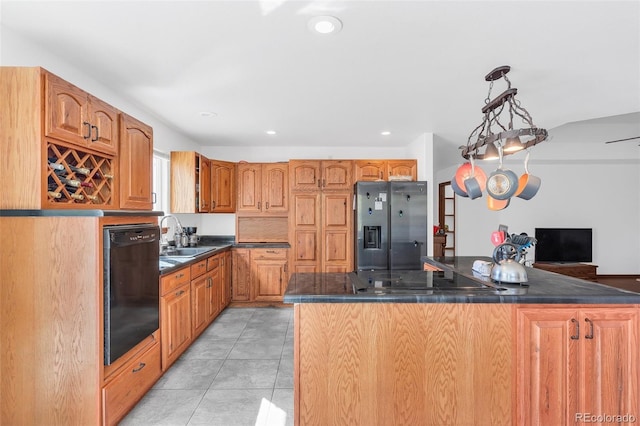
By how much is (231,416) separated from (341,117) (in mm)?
2951

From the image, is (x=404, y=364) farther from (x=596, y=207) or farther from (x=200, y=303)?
(x=596, y=207)

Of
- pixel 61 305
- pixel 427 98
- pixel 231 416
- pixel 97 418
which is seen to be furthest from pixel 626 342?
pixel 61 305

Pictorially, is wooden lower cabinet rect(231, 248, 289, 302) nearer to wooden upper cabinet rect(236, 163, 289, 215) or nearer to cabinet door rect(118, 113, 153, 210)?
wooden upper cabinet rect(236, 163, 289, 215)

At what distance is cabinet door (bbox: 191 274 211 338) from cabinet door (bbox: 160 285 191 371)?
105 millimetres

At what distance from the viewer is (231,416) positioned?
199 cm

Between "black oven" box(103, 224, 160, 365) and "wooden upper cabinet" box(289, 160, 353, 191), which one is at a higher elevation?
"wooden upper cabinet" box(289, 160, 353, 191)

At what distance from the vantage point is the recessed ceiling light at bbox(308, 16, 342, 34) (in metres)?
1.58

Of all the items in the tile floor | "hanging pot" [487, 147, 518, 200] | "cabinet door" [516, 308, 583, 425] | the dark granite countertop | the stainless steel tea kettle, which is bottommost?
the tile floor

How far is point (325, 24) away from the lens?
1.62 meters

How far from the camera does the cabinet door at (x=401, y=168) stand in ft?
14.3

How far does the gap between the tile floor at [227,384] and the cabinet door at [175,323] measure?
13 cm

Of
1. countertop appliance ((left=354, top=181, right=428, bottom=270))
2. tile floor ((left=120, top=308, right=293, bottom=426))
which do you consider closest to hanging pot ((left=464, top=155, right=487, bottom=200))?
countertop appliance ((left=354, top=181, right=428, bottom=270))

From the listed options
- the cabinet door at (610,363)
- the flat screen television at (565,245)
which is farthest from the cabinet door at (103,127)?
the flat screen television at (565,245)

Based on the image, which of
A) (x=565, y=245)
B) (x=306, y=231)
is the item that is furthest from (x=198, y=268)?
(x=565, y=245)
